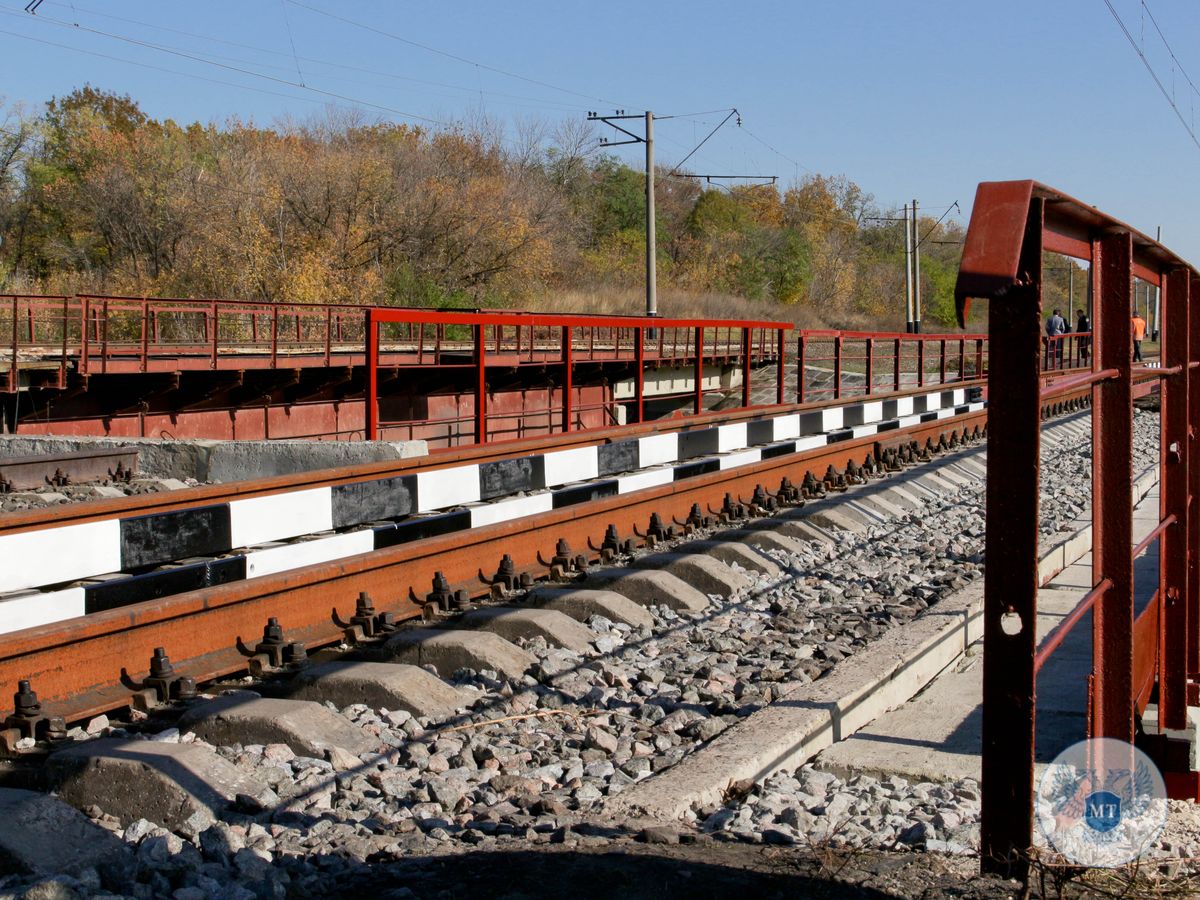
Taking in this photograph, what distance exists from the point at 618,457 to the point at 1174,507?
16.6 feet

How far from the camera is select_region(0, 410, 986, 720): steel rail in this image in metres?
4.42

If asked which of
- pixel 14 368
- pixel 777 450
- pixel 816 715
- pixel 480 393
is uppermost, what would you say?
pixel 14 368

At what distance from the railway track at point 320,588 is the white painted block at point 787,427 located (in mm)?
1940

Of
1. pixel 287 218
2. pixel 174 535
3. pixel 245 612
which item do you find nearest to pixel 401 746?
pixel 245 612

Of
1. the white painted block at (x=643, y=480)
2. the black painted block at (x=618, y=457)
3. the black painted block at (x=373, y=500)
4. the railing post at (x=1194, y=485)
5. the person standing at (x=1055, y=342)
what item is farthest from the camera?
the person standing at (x=1055, y=342)

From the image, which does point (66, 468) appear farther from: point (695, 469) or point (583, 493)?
point (695, 469)

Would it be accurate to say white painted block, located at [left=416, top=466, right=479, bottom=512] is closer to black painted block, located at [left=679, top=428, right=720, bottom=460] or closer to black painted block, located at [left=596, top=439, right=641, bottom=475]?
black painted block, located at [left=596, top=439, right=641, bottom=475]

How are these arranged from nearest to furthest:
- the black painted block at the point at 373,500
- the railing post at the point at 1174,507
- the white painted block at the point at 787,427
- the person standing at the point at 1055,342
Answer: the railing post at the point at 1174,507, the black painted block at the point at 373,500, the white painted block at the point at 787,427, the person standing at the point at 1055,342

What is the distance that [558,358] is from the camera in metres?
25.4

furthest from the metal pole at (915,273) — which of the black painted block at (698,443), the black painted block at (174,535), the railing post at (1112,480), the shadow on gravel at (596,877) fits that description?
the shadow on gravel at (596,877)

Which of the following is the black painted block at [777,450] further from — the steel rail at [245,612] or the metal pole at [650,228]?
the metal pole at [650,228]

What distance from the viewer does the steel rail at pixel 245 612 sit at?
14.5ft

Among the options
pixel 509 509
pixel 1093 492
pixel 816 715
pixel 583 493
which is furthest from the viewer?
pixel 583 493

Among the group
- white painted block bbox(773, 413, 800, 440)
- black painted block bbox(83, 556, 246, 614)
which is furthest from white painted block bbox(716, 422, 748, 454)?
black painted block bbox(83, 556, 246, 614)
